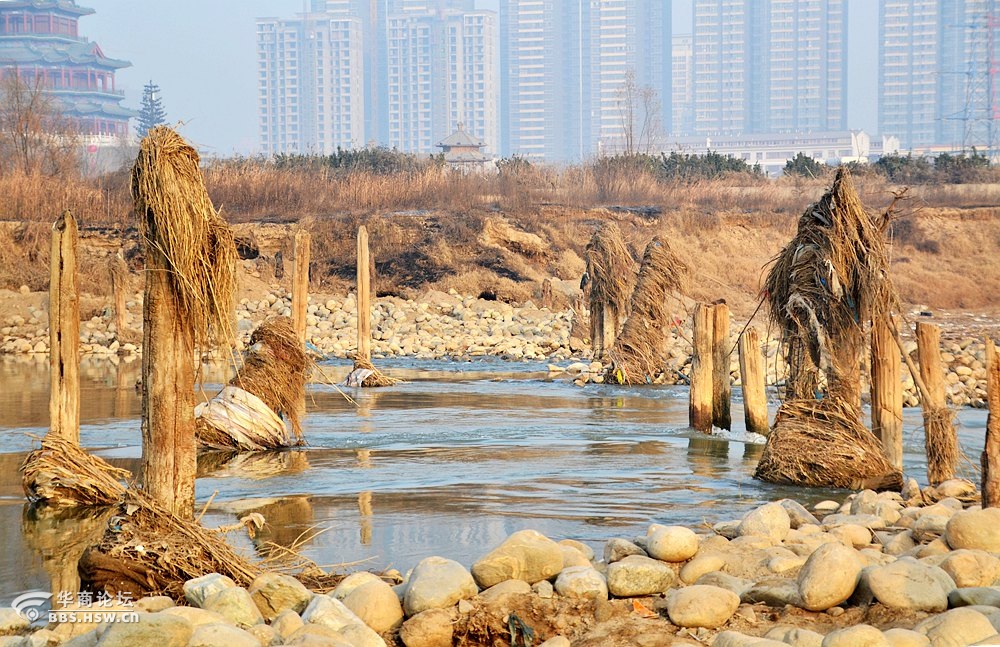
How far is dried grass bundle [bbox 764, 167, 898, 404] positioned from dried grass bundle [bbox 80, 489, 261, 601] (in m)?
6.47

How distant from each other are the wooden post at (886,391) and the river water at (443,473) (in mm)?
788

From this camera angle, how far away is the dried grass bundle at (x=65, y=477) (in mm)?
10945

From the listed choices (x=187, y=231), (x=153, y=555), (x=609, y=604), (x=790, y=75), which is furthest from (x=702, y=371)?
(x=790, y=75)

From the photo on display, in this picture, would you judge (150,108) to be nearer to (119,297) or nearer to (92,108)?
(92,108)

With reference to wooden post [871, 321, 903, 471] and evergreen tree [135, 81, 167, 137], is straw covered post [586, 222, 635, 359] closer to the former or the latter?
wooden post [871, 321, 903, 471]

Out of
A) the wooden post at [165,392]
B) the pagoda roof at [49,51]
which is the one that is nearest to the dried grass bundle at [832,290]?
the wooden post at [165,392]

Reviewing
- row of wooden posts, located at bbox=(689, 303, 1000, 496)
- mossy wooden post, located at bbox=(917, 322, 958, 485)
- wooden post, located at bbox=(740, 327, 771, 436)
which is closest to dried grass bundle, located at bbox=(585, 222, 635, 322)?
row of wooden posts, located at bbox=(689, 303, 1000, 496)

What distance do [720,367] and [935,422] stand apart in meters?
4.66

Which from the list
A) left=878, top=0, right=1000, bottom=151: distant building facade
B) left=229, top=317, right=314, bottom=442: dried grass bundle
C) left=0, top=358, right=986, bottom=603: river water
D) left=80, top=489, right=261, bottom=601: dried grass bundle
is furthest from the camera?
left=878, top=0, right=1000, bottom=151: distant building facade

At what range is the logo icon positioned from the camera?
7.84 meters

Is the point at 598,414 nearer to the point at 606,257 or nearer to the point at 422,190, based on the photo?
the point at 606,257

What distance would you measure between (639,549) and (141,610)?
10.8 ft

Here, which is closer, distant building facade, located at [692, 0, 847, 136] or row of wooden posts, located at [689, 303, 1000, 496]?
row of wooden posts, located at [689, 303, 1000, 496]

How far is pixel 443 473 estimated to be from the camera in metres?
13.9
